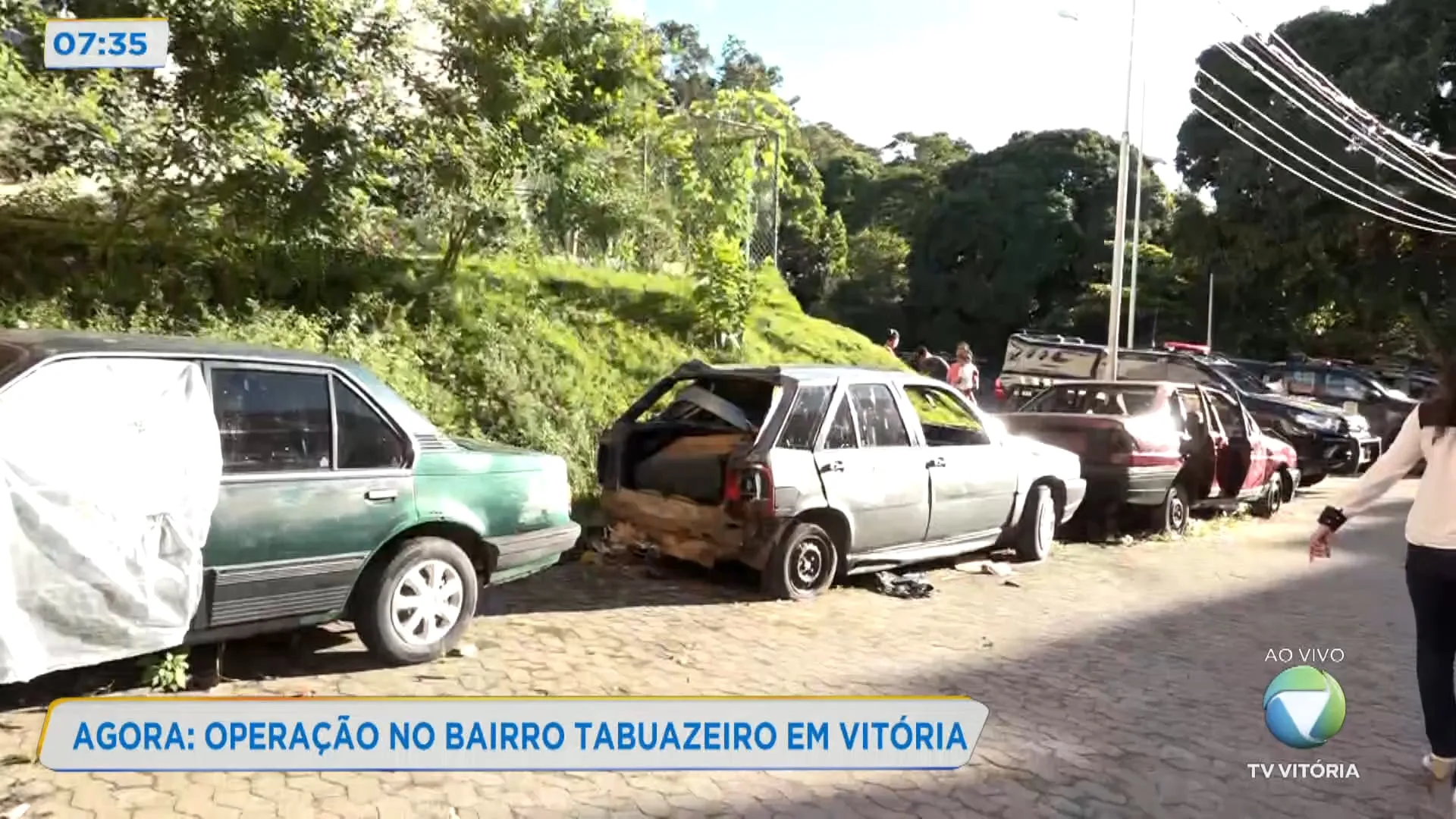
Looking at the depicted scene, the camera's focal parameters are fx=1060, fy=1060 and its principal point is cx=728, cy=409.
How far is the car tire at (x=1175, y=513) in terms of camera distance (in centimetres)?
1054

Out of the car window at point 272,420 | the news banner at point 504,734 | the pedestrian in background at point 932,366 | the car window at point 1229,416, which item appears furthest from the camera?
the pedestrian in background at point 932,366

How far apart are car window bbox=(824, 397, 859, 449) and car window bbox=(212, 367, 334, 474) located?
343cm

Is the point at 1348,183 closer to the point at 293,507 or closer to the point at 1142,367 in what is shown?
the point at 1142,367

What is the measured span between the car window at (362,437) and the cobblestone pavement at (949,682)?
3.43 ft

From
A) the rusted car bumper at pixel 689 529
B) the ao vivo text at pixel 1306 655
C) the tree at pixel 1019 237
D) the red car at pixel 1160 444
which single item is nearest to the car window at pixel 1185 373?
the red car at pixel 1160 444

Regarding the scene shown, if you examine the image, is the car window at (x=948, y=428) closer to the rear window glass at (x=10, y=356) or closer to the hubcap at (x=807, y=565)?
the hubcap at (x=807, y=565)

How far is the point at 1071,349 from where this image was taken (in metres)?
22.7

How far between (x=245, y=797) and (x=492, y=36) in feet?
24.5

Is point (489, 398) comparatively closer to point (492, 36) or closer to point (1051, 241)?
point (492, 36)

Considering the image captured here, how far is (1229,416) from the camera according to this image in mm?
12188

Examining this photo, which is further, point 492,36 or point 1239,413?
point 1239,413

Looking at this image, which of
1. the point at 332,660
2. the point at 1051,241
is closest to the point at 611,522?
the point at 332,660

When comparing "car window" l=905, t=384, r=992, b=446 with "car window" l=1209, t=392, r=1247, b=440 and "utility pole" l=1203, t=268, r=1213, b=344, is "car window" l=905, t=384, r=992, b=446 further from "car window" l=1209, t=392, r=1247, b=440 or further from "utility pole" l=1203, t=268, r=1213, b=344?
"utility pole" l=1203, t=268, r=1213, b=344

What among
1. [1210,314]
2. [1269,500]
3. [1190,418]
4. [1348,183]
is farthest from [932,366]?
[1210,314]
